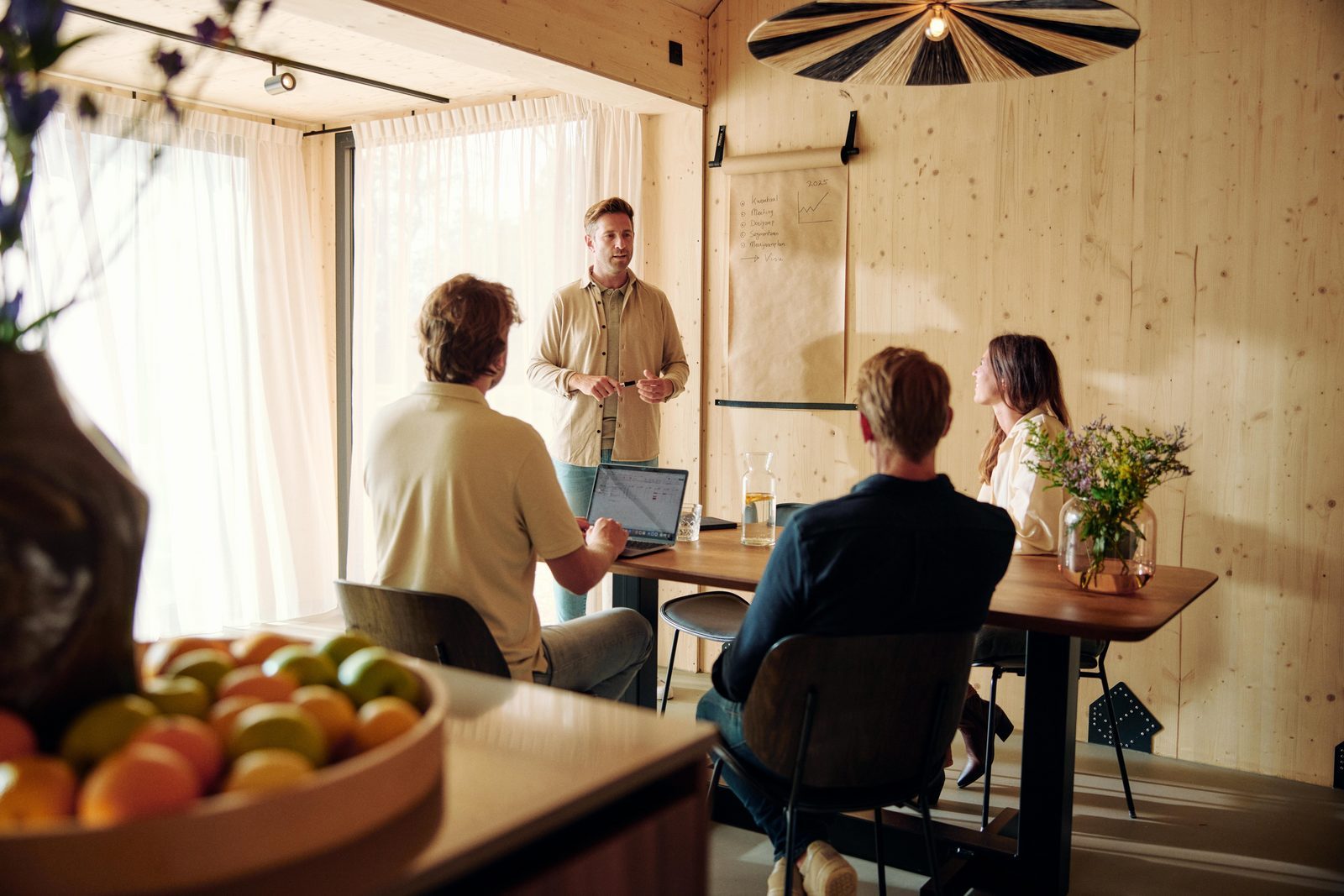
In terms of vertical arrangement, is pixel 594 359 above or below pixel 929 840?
above

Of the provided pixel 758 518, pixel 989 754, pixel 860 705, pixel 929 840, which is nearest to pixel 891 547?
pixel 860 705

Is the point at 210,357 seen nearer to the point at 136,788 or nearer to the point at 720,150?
the point at 720,150

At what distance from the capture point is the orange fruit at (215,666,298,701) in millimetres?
958

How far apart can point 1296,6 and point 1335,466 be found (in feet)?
4.59

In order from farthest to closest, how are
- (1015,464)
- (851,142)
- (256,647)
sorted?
1. (851,142)
2. (1015,464)
3. (256,647)

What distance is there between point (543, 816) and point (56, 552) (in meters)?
0.42

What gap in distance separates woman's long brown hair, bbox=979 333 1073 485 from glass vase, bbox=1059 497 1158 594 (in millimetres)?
723

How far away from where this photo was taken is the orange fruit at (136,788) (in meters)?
0.76

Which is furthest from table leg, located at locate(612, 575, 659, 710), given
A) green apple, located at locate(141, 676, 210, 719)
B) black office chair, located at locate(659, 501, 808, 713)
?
green apple, located at locate(141, 676, 210, 719)

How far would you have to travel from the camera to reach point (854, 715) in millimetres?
1924

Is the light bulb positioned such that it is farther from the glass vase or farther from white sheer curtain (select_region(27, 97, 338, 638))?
white sheer curtain (select_region(27, 97, 338, 638))

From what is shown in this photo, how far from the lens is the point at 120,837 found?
72 cm

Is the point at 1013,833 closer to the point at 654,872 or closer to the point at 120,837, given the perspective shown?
the point at 654,872

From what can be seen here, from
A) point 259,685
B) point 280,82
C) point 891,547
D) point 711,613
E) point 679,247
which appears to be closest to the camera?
point 259,685
